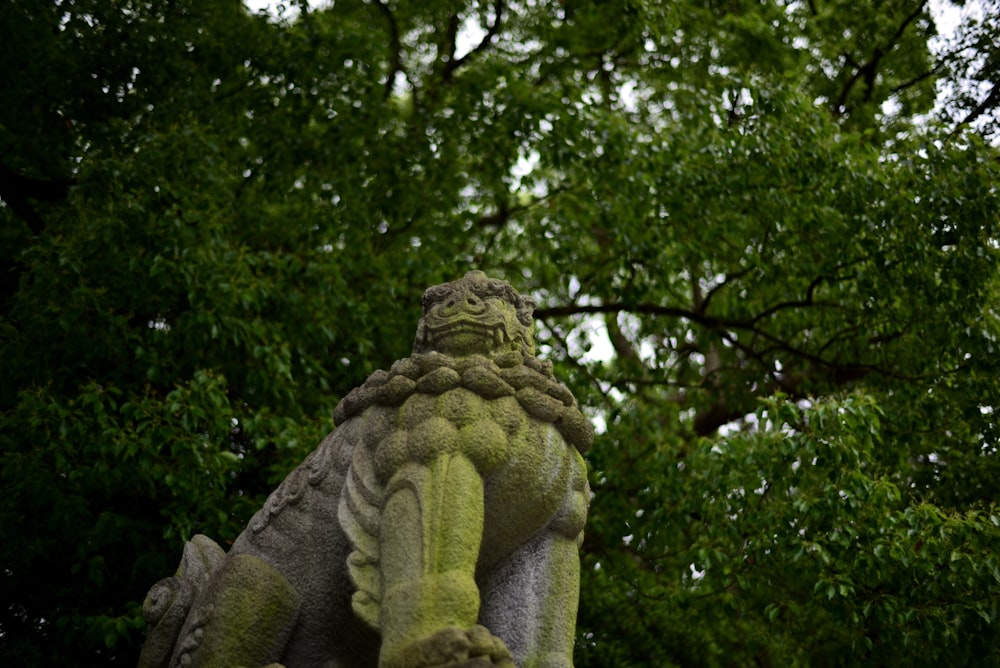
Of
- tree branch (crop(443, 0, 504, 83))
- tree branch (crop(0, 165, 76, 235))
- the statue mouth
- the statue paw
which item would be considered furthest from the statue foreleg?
tree branch (crop(443, 0, 504, 83))

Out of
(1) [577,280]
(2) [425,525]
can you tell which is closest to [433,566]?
(2) [425,525]

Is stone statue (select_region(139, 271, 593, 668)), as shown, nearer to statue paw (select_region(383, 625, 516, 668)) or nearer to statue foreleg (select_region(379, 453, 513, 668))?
statue foreleg (select_region(379, 453, 513, 668))

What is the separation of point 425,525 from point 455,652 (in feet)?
1.56

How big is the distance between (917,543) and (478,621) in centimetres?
450

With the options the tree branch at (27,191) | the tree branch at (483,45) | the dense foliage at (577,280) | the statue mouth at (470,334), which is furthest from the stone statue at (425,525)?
the tree branch at (483,45)

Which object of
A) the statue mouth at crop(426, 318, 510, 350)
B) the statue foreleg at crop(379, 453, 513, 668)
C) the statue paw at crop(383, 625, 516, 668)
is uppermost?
the statue mouth at crop(426, 318, 510, 350)

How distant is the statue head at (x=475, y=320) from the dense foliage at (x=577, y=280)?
3142 millimetres

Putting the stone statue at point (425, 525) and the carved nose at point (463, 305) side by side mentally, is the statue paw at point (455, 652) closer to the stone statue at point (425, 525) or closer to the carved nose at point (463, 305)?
the stone statue at point (425, 525)

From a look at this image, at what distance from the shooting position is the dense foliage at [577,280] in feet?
25.9

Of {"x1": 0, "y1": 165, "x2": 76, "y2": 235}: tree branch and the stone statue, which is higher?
{"x1": 0, "y1": 165, "x2": 76, "y2": 235}: tree branch

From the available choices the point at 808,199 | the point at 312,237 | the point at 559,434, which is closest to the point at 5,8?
the point at 312,237

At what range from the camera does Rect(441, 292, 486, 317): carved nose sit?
191 inches

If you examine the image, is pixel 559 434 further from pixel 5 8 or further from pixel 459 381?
pixel 5 8

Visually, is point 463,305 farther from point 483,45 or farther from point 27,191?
point 483,45
